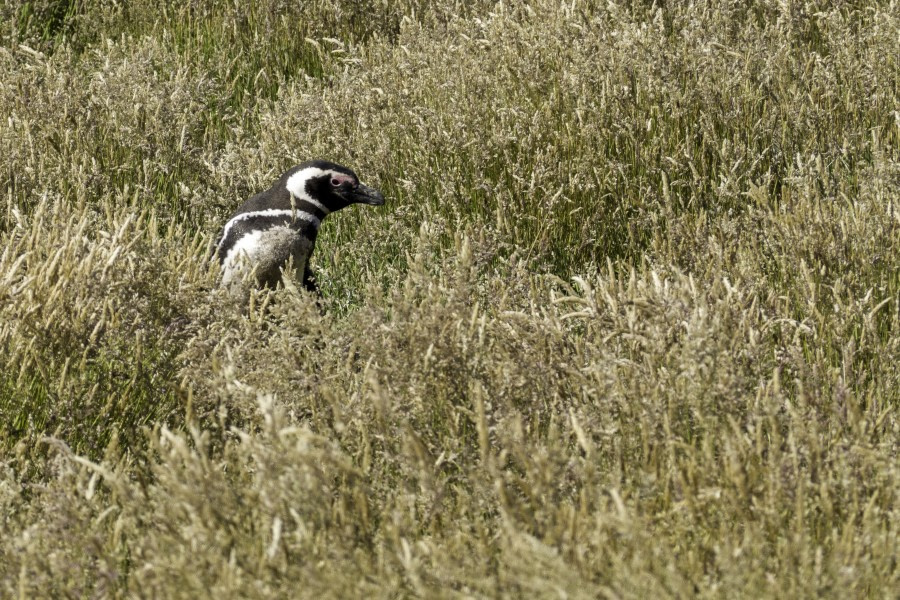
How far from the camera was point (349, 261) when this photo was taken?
4828 millimetres

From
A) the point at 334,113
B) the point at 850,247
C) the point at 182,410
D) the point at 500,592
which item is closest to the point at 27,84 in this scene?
the point at 334,113

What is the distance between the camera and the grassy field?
7.11 ft

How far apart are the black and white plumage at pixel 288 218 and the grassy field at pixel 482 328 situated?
0.73 ft

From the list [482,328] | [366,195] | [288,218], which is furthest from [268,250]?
[482,328]

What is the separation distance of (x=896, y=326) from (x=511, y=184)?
2044 millimetres

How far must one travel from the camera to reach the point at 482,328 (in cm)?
286

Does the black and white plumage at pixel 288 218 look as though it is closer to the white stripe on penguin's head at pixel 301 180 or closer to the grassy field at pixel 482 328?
the white stripe on penguin's head at pixel 301 180

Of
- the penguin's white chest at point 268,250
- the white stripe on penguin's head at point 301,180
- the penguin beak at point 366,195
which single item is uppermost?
the white stripe on penguin's head at point 301,180

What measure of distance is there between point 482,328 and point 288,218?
1705 millimetres

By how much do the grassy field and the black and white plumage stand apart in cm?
22

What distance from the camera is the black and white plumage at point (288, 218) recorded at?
428 cm

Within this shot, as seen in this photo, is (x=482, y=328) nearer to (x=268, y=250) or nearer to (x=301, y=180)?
(x=268, y=250)

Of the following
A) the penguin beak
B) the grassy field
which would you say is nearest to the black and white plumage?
the penguin beak

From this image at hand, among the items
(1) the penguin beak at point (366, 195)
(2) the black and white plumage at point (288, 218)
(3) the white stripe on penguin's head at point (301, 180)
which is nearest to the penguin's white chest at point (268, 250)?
(2) the black and white plumage at point (288, 218)
